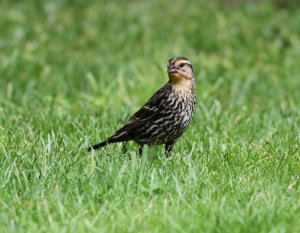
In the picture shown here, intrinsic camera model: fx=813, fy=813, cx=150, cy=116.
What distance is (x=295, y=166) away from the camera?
604 cm

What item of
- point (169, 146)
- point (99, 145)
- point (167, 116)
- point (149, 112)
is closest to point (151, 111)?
point (149, 112)

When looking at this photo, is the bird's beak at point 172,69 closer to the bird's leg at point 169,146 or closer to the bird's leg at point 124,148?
the bird's leg at point 169,146

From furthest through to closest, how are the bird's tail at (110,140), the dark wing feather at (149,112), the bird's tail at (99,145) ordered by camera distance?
the dark wing feather at (149,112) < the bird's tail at (110,140) < the bird's tail at (99,145)

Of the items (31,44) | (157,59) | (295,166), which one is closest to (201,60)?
(157,59)

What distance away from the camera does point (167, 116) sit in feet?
22.6

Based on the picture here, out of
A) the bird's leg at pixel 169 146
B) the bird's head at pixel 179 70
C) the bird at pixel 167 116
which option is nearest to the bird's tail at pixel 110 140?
the bird at pixel 167 116

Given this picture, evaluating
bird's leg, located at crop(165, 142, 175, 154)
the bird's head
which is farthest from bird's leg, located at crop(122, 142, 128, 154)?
the bird's head

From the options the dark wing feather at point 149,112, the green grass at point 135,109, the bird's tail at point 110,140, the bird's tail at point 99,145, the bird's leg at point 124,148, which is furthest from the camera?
the dark wing feather at point 149,112

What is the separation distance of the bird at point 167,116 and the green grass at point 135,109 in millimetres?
178

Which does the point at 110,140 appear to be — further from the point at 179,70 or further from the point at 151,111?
the point at 179,70

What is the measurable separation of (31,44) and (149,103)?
5.01 metres

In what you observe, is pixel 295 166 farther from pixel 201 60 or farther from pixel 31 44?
pixel 31 44

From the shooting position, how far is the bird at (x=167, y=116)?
6.84 meters

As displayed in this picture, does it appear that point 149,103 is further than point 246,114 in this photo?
No
